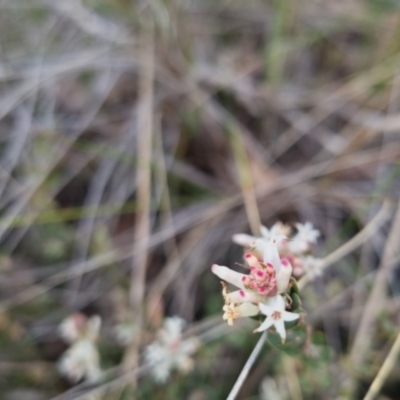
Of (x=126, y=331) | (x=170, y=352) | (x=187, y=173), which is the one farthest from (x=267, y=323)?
(x=187, y=173)

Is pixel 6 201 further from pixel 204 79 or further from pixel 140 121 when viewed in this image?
pixel 204 79

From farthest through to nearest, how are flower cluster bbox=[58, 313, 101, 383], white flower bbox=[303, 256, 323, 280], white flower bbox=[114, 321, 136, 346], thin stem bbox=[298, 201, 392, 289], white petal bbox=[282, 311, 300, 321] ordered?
1. white flower bbox=[114, 321, 136, 346]
2. flower cluster bbox=[58, 313, 101, 383]
3. thin stem bbox=[298, 201, 392, 289]
4. white flower bbox=[303, 256, 323, 280]
5. white petal bbox=[282, 311, 300, 321]

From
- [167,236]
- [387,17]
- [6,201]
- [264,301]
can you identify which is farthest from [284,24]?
[264,301]

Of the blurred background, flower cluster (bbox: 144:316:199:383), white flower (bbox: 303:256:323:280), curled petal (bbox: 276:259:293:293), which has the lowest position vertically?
curled petal (bbox: 276:259:293:293)

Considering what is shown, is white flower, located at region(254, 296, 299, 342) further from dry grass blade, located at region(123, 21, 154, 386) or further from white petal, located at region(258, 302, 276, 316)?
dry grass blade, located at region(123, 21, 154, 386)

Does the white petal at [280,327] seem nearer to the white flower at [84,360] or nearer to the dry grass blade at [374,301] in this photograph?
the dry grass blade at [374,301]

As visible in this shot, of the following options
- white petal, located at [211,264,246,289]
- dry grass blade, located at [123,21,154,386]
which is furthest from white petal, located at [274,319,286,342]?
dry grass blade, located at [123,21,154,386]

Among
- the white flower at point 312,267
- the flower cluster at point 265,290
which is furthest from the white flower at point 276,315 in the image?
the white flower at point 312,267
